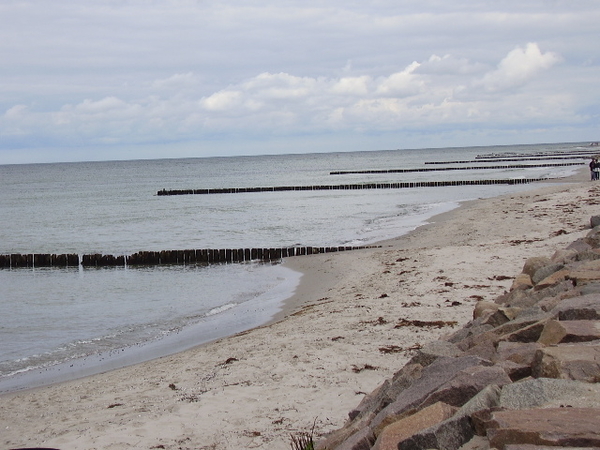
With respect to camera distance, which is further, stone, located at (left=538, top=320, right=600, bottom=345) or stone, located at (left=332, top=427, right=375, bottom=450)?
stone, located at (left=538, top=320, right=600, bottom=345)

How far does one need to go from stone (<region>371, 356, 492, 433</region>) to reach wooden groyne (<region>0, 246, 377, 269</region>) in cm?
1841

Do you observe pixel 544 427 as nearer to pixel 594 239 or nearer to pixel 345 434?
pixel 345 434

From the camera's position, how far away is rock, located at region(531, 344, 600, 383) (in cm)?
445

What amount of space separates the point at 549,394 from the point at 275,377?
5.11m

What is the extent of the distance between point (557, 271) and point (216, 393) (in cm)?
454

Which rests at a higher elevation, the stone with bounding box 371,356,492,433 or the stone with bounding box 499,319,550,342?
the stone with bounding box 499,319,550,342

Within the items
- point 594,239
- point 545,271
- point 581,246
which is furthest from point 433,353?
point 594,239

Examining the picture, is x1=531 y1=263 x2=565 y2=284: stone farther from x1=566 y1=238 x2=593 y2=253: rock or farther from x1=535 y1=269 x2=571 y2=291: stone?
x1=566 y1=238 x2=593 y2=253: rock

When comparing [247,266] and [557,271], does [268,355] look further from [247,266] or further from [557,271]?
[247,266]

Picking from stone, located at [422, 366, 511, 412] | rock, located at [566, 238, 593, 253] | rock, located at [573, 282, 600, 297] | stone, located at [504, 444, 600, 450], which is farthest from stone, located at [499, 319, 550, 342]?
rock, located at [566, 238, 593, 253]

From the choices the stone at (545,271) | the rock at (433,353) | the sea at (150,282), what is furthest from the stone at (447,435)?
the sea at (150,282)

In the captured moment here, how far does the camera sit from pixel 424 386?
16.7ft

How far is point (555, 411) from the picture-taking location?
149 inches

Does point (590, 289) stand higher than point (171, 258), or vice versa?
point (590, 289)
